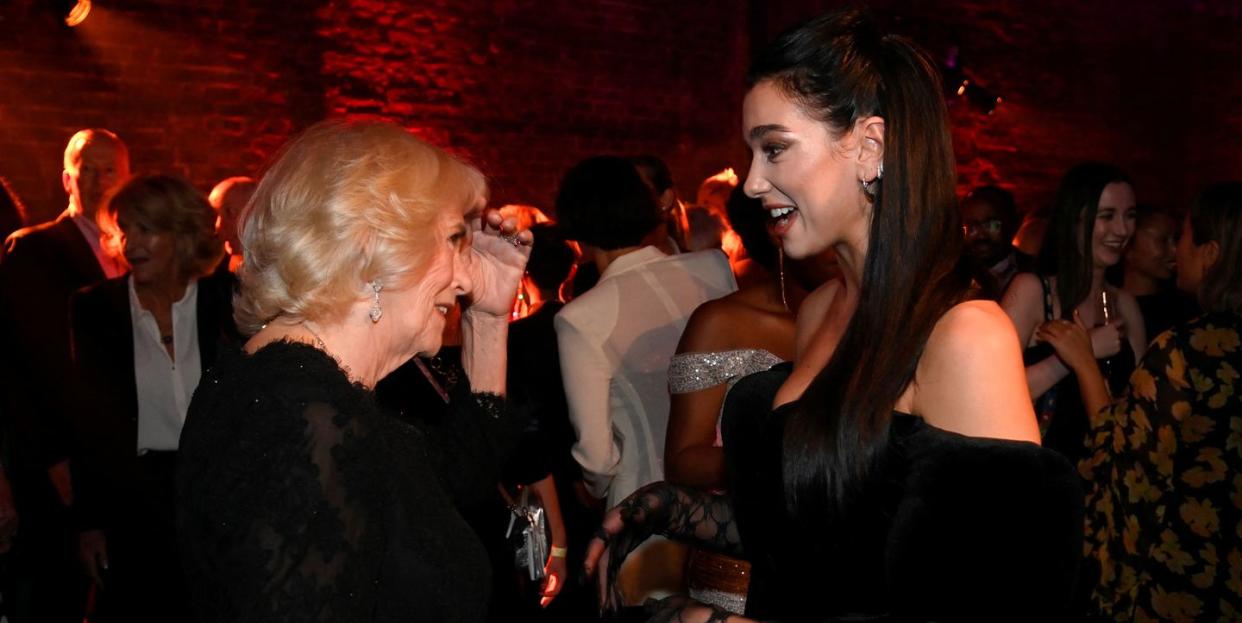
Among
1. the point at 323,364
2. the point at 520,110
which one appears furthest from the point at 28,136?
the point at 323,364

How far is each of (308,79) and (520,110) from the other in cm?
142

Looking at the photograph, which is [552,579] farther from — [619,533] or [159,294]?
[159,294]

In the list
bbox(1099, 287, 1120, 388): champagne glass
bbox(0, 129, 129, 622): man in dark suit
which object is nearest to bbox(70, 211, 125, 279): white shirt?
bbox(0, 129, 129, 622): man in dark suit

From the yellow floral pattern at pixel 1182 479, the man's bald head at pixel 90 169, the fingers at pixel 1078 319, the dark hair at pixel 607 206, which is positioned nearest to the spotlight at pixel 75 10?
the man's bald head at pixel 90 169

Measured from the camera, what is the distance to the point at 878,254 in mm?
1697

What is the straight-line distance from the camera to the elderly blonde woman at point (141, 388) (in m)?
3.54

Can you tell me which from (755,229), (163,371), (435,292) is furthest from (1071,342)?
(163,371)

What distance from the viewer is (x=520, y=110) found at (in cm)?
755

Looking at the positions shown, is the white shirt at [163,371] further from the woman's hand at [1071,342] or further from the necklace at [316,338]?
the woman's hand at [1071,342]

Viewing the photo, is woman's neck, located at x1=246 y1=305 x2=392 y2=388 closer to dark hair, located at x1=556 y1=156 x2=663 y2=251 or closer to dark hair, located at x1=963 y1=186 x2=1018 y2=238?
dark hair, located at x1=556 y1=156 x2=663 y2=251

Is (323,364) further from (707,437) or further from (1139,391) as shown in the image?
(1139,391)

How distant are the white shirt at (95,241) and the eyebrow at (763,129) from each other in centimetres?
373

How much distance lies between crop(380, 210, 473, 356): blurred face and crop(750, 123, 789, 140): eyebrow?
1.68 feet

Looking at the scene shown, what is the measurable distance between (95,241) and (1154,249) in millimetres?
4486
